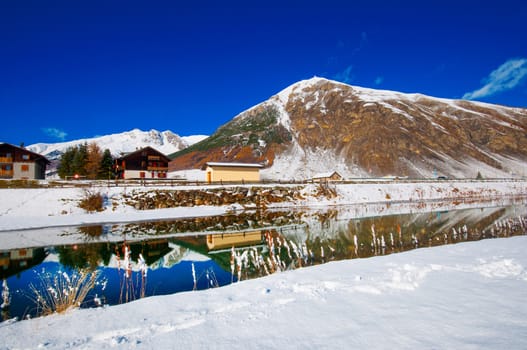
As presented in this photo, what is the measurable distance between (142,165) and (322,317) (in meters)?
80.2

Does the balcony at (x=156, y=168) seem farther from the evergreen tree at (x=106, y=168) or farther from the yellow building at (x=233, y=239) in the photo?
the yellow building at (x=233, y=239)

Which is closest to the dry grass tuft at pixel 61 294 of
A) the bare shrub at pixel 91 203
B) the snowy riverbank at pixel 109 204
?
the snowy riverbank at pixel 109 204

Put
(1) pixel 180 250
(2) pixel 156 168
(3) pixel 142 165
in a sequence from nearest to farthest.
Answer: (1) pixel 180 250
(3) pixel 142 165
(2) pixel 156 168

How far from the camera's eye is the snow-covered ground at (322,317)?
543 cm

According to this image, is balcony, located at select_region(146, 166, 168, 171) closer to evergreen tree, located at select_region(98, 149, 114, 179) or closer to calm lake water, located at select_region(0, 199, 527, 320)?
evergreen tree, located at select_region(98, 149, 114, 179)

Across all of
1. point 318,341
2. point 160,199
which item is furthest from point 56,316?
point 160,199

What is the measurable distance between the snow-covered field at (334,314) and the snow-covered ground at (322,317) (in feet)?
0.07

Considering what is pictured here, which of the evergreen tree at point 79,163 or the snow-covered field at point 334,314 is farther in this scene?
the evergreen tree at point 79,163

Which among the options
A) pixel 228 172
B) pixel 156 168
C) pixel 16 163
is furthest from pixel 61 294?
pixel 156 168

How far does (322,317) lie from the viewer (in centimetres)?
652

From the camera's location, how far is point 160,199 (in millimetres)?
42875

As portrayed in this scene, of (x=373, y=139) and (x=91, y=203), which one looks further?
(x=373, y=139)

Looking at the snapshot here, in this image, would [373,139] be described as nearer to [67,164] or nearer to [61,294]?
[67,164]

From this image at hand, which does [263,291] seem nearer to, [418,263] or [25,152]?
[418,263]
